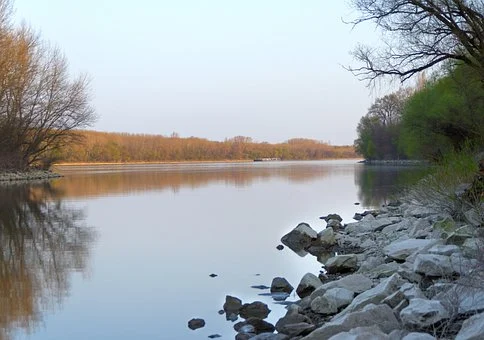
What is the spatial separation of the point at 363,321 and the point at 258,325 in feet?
5.56

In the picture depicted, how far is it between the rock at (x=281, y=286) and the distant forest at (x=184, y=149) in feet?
276

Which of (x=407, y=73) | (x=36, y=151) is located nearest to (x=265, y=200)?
(x=407, y=73)

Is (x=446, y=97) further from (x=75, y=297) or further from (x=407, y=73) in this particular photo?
(x=75, y=297)

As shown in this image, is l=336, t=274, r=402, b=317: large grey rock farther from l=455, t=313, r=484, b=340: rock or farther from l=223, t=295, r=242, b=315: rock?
l=223, t=295, r=242, b=315: rock

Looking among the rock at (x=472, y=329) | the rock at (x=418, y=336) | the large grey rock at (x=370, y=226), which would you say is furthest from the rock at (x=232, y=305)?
the large grey rock at (x=370, y=226)

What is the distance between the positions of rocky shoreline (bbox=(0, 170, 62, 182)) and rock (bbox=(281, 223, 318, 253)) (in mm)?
34691

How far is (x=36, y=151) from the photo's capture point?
46844 mm

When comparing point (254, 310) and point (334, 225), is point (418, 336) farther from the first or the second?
point (334, 225)

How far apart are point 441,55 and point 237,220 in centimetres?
732

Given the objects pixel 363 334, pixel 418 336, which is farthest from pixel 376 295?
pixel 418 336

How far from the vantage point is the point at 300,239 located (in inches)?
476

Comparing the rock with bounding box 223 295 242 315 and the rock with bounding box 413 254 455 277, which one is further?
the rock with bounding box 223 295 242 315

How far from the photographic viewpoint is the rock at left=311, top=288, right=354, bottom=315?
6078mm

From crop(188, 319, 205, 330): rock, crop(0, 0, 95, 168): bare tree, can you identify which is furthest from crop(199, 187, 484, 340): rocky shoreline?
crop(0, 0, 95, 168): bare tree
